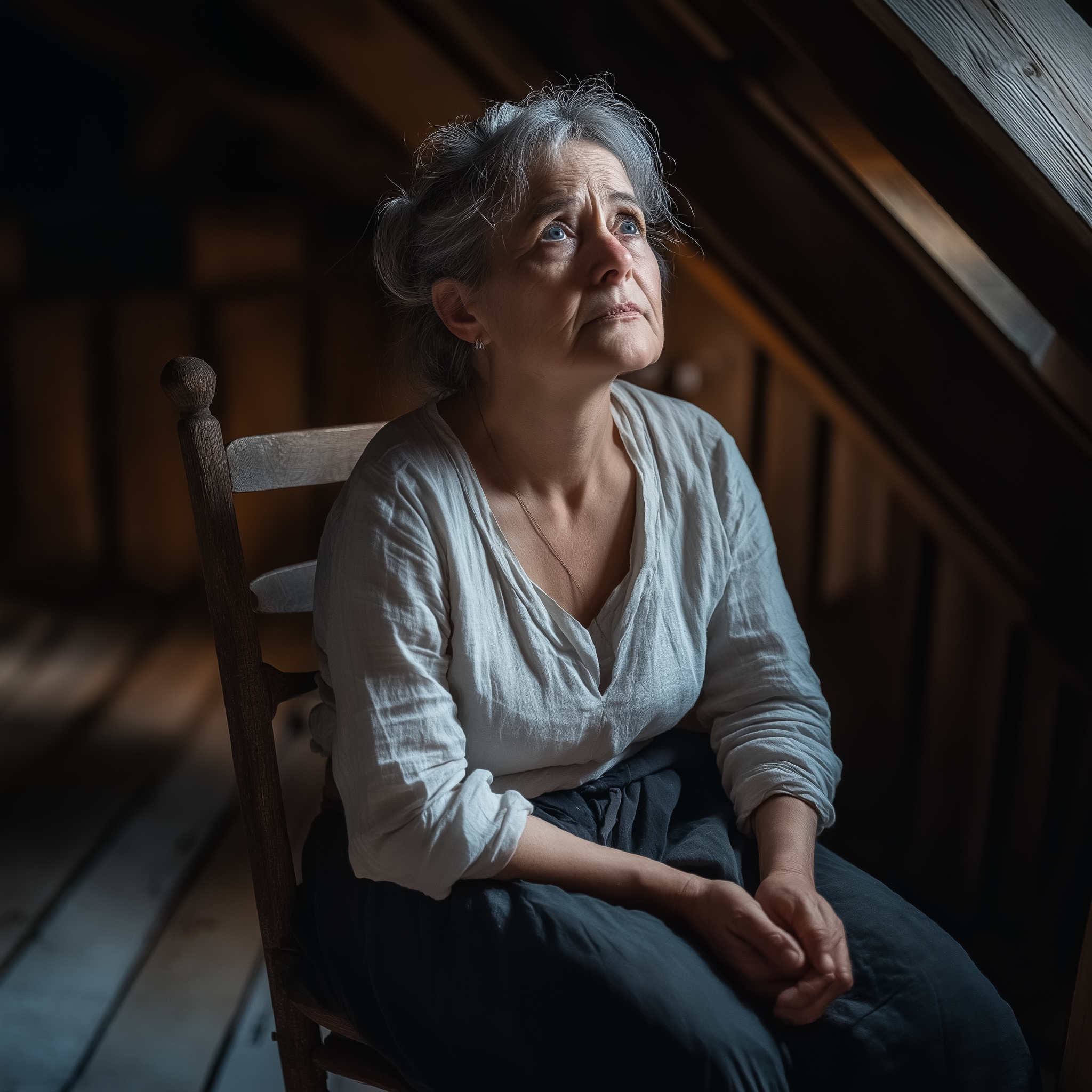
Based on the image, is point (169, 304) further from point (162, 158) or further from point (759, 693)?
point (759, 693)

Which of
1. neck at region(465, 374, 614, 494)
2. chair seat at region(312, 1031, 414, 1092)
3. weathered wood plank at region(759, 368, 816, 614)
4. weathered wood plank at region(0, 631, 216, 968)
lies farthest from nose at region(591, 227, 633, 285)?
weathered wood plank at region(759, 368, 816, 614)

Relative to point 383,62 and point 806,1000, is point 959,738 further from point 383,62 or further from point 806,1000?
point 383,62

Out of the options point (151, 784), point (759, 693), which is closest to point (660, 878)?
point (759, 693)

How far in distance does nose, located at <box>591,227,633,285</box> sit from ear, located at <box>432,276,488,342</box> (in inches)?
5.7

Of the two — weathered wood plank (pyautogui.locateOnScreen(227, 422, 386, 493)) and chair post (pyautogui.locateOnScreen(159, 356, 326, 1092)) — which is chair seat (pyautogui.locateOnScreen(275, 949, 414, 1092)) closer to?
chair post (pyautogui.locateOnScreen(159, 356, 326, 1092))

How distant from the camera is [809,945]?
1.03 metres

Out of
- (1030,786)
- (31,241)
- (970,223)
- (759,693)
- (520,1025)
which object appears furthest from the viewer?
(31,241)

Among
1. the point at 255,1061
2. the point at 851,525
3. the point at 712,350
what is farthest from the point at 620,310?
the point at 851,525

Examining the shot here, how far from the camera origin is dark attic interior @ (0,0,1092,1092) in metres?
1.45

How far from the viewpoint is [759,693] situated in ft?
4.16

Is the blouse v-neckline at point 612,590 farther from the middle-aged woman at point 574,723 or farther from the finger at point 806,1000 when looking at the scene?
the finger at point 806,1000

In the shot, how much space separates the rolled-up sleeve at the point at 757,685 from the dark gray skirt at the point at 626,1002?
96 millimetres

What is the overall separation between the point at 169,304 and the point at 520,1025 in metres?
3.01

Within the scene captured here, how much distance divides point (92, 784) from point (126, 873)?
38cm
